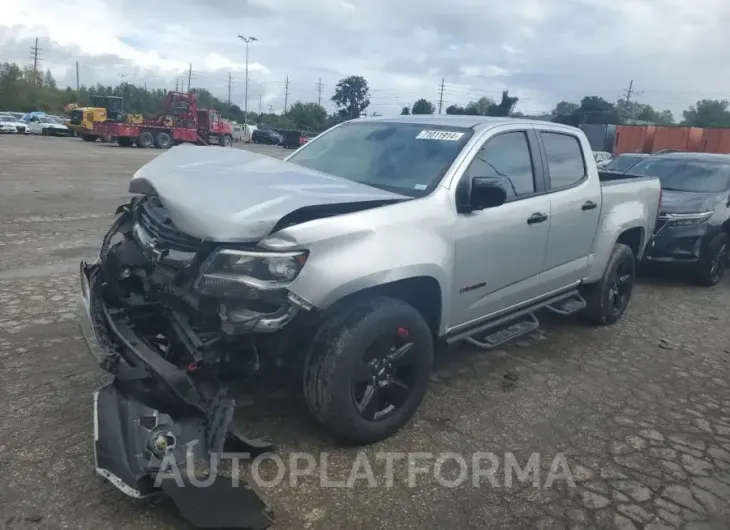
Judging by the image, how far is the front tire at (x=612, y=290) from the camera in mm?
5570

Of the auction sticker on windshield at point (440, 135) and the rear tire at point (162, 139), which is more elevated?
the auction sticker on windshield at point (440, 135)

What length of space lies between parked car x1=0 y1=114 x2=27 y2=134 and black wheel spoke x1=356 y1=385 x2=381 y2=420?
46709 millimetres

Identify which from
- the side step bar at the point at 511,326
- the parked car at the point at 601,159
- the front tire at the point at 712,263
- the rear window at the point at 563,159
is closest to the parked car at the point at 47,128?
the parked car at the point at 601,159

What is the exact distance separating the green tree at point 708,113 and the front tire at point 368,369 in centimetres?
6742

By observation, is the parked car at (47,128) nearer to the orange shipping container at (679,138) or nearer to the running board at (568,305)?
the orange shipping container at (679,138)

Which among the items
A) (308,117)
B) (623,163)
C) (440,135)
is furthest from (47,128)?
(440,135)

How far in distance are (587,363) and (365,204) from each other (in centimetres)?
260

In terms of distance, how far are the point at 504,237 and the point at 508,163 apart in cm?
59

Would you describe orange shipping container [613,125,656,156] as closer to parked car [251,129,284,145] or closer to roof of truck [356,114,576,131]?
parked car [251,129,284,145]

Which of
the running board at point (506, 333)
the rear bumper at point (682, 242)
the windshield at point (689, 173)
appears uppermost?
the windshield at point (689, 173)

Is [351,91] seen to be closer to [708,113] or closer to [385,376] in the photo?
[708,113]

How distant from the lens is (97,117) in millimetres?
35281

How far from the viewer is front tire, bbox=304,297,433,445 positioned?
310 centimetres

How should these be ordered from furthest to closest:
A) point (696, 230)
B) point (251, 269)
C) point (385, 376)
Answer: point (696, 230), point (385, 376), point (251, 269)
